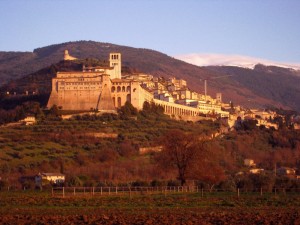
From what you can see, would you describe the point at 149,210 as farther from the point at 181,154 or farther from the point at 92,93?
the point at 92,93

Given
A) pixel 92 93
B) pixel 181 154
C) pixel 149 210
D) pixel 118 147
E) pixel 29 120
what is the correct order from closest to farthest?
pixel 149 210
pixel 181 154
pixel 118 147
pixel 29 120
pixel 92 93

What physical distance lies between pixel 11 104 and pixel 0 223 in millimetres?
65615

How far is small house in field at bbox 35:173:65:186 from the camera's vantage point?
4604 centimetres

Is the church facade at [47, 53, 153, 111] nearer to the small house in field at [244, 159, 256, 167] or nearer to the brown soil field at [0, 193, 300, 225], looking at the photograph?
the small house in field at [244, 159, 256, 167]

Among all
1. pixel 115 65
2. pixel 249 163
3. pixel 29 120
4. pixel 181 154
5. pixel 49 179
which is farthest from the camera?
pixel 115 65

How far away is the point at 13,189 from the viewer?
42.2 metres

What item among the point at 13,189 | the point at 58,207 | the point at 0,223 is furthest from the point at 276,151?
the point at 0,223

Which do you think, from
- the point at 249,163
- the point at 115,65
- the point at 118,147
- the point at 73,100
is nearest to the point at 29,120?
the point at 73,100

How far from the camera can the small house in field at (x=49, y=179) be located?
46.0 meters

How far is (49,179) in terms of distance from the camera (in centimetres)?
4794

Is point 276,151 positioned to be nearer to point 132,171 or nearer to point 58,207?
point 132,171

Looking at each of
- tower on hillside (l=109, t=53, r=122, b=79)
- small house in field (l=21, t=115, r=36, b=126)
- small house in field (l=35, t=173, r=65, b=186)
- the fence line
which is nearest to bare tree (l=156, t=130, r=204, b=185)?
the fence line

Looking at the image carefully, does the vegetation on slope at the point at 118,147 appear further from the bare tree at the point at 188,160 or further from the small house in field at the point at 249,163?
the small house in field at the point at 249,163

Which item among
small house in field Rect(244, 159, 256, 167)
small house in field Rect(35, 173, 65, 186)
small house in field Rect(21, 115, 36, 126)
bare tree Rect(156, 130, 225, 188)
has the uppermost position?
small house in field Rect(21, 115, 36, 126)
